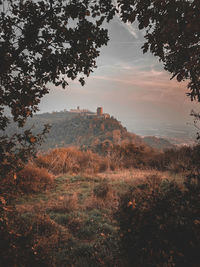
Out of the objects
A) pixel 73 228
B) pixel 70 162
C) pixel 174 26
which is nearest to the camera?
pixel 174 26

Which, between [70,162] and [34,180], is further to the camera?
[70,162]

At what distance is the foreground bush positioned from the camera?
1.54 metres

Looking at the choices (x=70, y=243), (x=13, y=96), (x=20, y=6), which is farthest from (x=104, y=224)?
(x=20, y=6)

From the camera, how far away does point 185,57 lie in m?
1.60

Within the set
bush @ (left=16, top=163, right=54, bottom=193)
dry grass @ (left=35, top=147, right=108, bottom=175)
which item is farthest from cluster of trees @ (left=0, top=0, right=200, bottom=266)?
dry grass @ (left=35, top=147, right=108, bottom=175)

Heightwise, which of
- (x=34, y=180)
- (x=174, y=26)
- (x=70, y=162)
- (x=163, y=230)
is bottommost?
(x=70, y=162)

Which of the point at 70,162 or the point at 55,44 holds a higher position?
the point at 55,44

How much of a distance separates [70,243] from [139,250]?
69.4 inches

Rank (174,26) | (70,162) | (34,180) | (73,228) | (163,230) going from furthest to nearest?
(70,162)
(34,180)
(73,228)
(163,230)
(174,26)

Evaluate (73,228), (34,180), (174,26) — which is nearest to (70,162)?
(34,180)

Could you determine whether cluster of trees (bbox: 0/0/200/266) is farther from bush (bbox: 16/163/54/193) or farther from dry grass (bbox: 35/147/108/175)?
dry grass (bbox: 35/147/108/175)

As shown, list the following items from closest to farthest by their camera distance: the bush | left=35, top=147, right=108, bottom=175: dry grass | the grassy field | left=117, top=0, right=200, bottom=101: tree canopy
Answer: left=117, top=0, right=200, bottom=101: tree canopy → the grassy field → the bush → left=35, top=147, right=108, bottom=175: dry grass

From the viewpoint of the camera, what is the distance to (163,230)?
1.71 meters

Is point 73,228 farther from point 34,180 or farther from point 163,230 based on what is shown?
point 34,180
